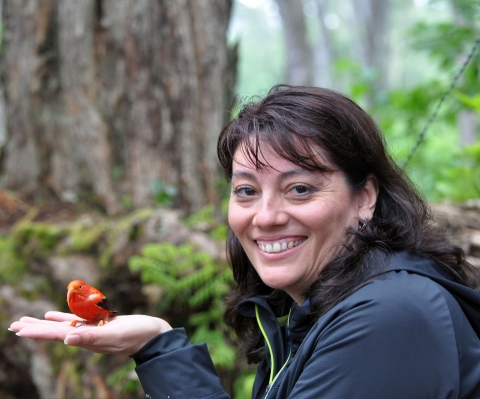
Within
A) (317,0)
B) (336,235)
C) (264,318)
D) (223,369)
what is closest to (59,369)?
(223,369)

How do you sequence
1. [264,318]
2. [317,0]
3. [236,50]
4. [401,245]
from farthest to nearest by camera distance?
[317,0], [236,50], [264,318], [401,245]

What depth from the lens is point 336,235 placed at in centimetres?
188

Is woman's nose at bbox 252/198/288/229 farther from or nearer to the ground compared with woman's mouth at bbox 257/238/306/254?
farther from the ground

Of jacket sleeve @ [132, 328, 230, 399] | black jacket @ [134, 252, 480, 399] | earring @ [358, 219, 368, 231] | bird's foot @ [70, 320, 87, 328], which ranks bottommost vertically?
jacket sleeve @ [132, 328, 230, 399]

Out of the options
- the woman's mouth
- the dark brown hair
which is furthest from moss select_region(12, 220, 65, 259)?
the woman's mouth

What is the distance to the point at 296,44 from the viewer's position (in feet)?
40.0

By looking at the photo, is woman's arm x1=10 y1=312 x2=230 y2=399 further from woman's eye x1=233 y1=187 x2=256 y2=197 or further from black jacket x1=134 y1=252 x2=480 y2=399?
woman's eye x1=233 y1=187 x2=256 y2=197

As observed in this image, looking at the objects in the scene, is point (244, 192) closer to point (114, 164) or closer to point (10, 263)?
point (10, 263)

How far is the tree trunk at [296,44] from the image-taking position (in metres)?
11.7

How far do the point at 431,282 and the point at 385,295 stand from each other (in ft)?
0.62

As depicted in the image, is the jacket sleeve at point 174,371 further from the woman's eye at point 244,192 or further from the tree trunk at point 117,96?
the tree trunk at point 117,96

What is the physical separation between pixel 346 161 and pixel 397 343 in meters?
0.68

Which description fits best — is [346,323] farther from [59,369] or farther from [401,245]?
[59,369]

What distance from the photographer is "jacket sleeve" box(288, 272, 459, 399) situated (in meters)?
1.39
